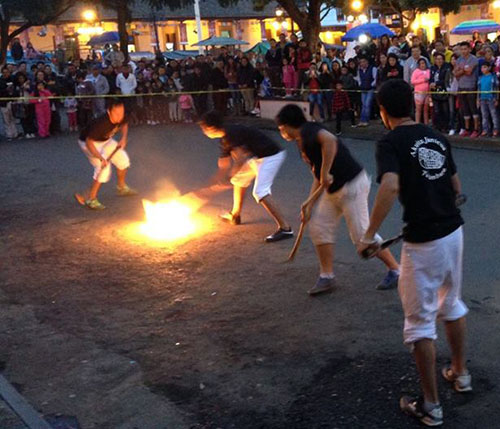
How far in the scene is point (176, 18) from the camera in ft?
171

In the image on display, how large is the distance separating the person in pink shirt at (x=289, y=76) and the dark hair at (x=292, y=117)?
13.6 meters

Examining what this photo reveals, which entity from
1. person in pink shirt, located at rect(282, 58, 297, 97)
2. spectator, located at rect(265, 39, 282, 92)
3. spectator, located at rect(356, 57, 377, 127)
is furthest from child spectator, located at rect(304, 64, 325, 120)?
spectator, located at rect(265, 39, 282, 92)

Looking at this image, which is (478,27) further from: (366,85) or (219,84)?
(366,85)

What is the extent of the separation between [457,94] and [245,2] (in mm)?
43612

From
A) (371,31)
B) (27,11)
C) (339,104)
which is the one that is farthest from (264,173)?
(27,11)

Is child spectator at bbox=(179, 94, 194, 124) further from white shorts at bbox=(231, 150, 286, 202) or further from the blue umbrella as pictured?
white shorts at bbox=(231, 150, 286, 202)

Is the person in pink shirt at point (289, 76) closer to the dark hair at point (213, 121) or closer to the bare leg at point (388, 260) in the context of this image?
the dark hair at point (213, 121)

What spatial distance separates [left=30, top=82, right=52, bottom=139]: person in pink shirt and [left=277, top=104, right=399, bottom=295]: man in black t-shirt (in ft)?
48.2

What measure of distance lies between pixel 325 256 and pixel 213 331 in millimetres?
1240

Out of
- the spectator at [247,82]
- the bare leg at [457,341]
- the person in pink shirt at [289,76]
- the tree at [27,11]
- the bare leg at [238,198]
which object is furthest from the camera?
the tree at [27,11]

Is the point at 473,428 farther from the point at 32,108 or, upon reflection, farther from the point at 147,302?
the point at 32,108

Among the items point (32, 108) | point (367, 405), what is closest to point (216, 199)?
point (367, 405)

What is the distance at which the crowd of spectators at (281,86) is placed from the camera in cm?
1405

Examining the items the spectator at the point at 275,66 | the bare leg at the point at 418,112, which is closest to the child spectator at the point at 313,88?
the spectator at the point at 275,66
